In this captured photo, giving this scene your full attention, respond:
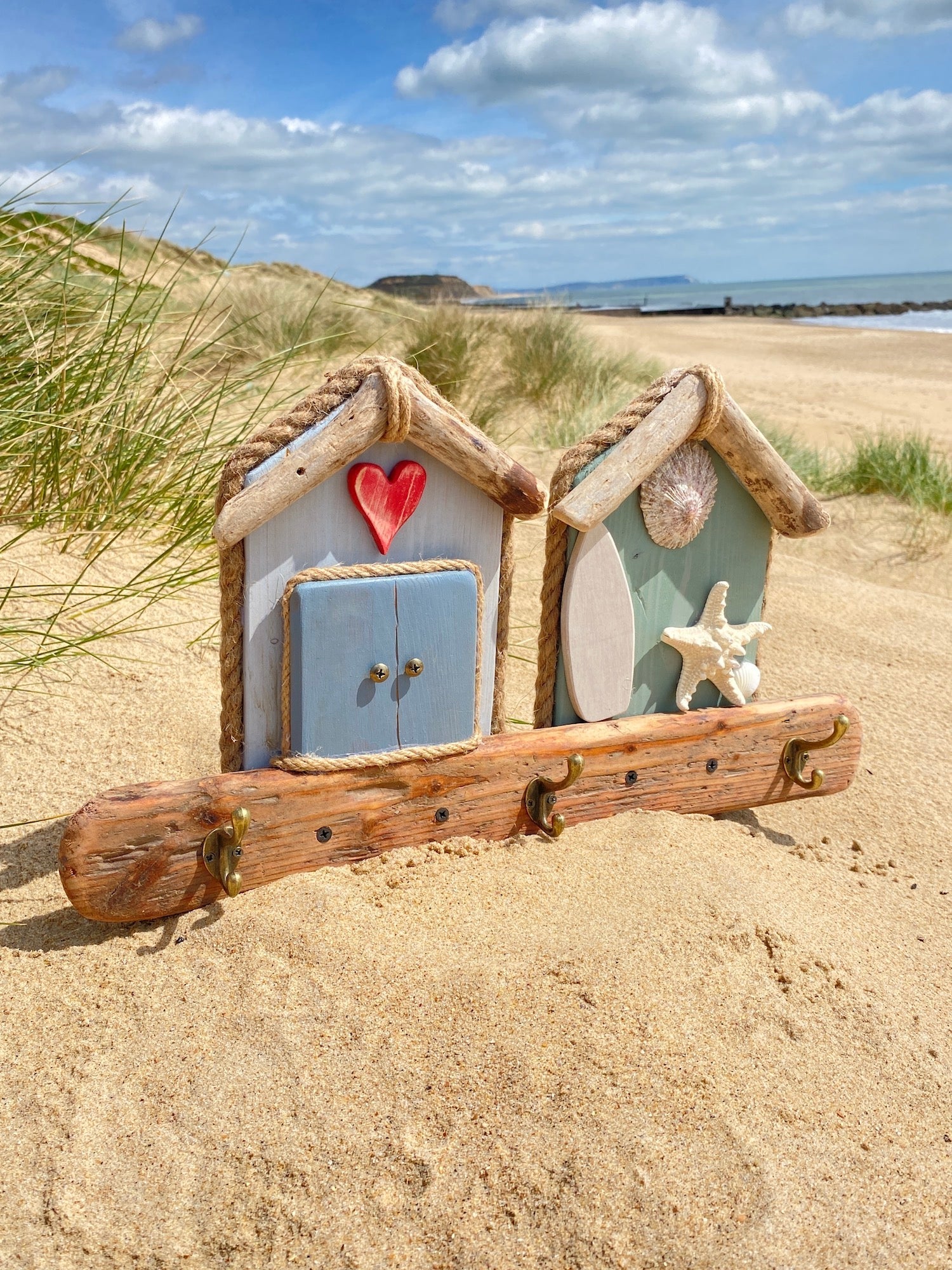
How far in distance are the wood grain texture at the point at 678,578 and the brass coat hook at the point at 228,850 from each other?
73 centimetres

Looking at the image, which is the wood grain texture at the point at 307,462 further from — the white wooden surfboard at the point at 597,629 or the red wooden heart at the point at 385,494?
the white wooden surfboard at the point at 597,629

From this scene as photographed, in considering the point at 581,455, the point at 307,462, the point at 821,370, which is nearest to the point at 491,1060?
the point at 307,462

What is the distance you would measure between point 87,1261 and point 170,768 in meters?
1.20

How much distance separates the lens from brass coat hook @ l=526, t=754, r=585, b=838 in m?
2.05

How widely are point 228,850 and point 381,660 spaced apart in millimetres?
429

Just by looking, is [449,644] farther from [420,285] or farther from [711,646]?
[420,285]

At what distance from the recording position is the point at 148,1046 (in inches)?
62.9

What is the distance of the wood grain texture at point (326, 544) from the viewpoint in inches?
69.8

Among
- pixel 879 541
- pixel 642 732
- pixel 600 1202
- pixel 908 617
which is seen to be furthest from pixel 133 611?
pixel 879 541

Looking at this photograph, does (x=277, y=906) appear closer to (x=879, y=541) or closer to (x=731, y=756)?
(x=731, y=756)

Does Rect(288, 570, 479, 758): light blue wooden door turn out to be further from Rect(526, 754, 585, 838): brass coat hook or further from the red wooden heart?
Rect(526, 754, 585, 838): brass coat hook

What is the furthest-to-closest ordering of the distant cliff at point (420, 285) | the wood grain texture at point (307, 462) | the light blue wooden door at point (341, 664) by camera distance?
the distant cliff at point (420, 285), the light blue wooden door at point (341, 664), the wood grain texture at point (307, 462)

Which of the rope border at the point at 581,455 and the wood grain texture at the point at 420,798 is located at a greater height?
the rope border at the point at 581,455

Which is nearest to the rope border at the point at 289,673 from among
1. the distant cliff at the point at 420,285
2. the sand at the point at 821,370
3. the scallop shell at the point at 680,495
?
the scallop shell at the point at 680,495
